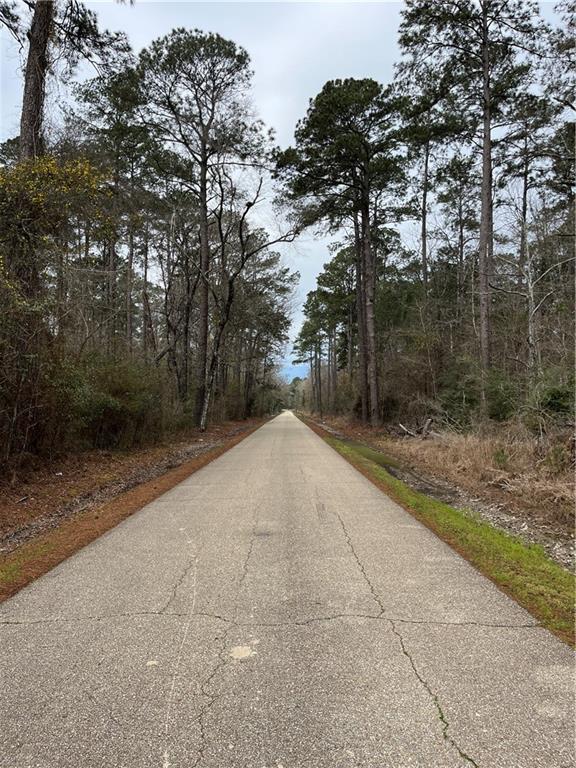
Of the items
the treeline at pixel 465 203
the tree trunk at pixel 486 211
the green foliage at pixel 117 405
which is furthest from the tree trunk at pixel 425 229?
the green foliage at pixel 117 405

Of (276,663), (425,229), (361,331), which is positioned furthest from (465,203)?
(276,663)

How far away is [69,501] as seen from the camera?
23.8 ft

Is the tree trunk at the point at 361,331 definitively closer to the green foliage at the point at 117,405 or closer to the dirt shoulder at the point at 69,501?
the green foliage at the point at 117,405

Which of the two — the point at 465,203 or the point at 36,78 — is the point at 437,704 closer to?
the point at 36,78

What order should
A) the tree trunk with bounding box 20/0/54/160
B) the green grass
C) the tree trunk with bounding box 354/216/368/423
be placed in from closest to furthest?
the green grass → the tree trunk with bounding box 20/0/54/160 → the tree trunk with bounding box 354/216/368/423

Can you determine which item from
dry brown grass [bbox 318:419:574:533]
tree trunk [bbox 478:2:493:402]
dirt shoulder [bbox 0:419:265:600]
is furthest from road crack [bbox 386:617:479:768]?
tree trunk [bbox 478:2:493:402]

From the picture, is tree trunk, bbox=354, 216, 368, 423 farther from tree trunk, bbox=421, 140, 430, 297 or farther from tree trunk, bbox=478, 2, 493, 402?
tree trunk, bbox=478, 2, 493, 402

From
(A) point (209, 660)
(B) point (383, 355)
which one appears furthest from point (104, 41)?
(B) point (383, 355)

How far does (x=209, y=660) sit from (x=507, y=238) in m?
17.4

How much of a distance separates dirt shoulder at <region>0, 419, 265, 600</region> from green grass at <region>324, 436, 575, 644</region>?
4.19m

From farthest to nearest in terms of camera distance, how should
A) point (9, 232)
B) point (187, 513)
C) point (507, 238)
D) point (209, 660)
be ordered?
point (507, 238) → point (9, 232) → point (187, 513) → point (209, 660)

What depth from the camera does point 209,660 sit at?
107 inches

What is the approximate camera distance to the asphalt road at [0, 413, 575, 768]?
2027 mm

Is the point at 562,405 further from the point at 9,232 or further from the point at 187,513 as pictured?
the point at 9,232
